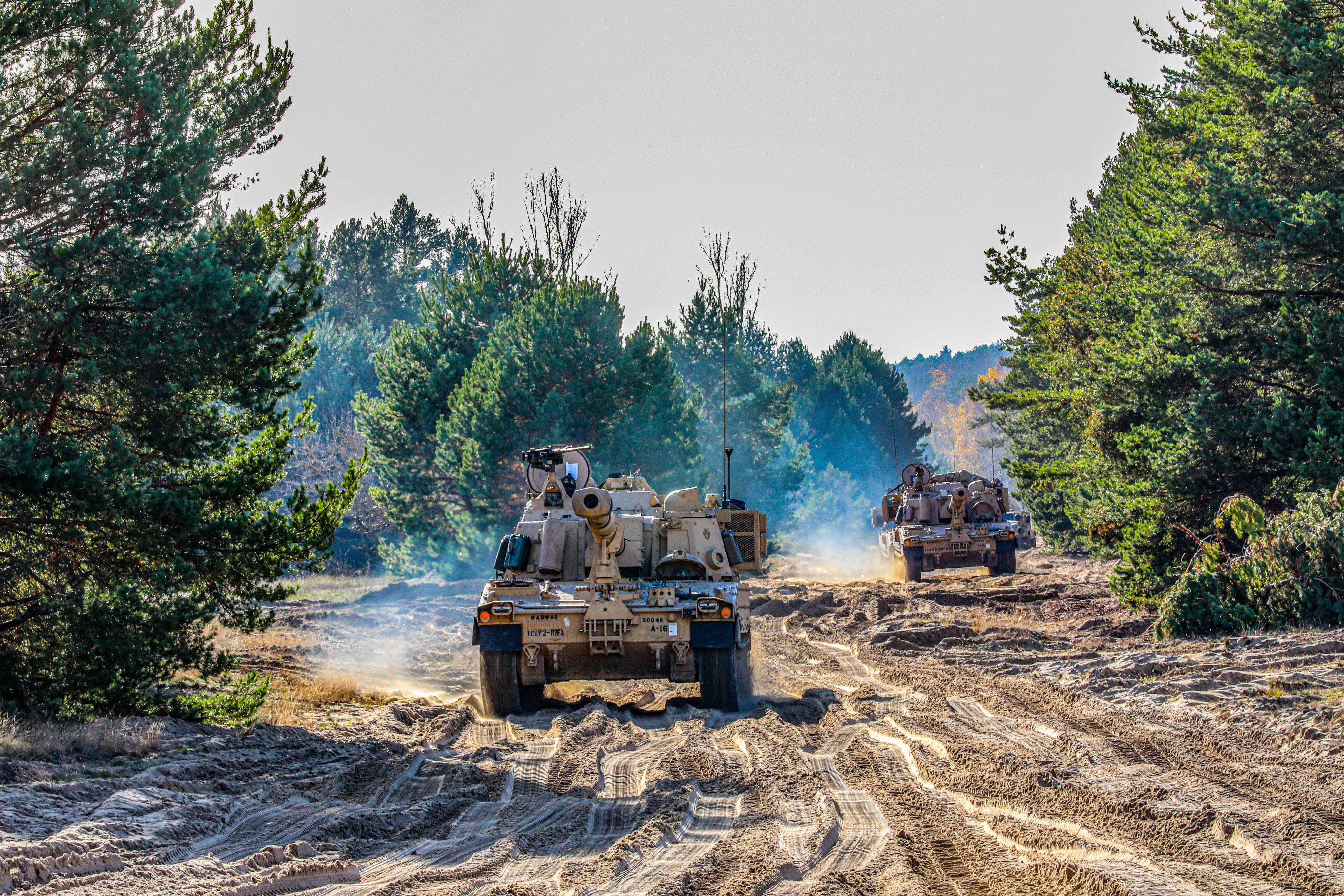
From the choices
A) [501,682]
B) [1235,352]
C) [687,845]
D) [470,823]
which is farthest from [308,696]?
[1235,352]

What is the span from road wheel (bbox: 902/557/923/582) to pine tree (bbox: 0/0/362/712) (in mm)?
18100

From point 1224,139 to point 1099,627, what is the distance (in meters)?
7.43

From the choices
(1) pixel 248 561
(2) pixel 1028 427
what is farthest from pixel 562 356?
(1) pixel 248 561

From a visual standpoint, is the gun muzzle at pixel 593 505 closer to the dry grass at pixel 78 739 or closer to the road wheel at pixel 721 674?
the road wheel at pixel 721 674

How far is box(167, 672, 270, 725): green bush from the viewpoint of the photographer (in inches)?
394

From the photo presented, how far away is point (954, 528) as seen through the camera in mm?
27094

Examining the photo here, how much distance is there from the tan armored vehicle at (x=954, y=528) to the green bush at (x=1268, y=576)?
38.0ft

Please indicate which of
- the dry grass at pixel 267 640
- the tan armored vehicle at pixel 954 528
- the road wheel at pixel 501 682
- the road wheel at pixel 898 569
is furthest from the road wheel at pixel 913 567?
the road wheel at pixel 501 682

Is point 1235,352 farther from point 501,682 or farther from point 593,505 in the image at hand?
point 501,682

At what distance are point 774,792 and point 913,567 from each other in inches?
809

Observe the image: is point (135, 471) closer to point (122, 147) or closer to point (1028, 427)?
point (122, 147)

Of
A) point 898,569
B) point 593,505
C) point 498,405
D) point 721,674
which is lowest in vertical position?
point 721,674

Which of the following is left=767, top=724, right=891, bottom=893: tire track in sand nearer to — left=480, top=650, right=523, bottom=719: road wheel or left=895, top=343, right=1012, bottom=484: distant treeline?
left=480, top=650, right=523, bottom=719: road wheel

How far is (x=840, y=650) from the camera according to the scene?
16.5m
